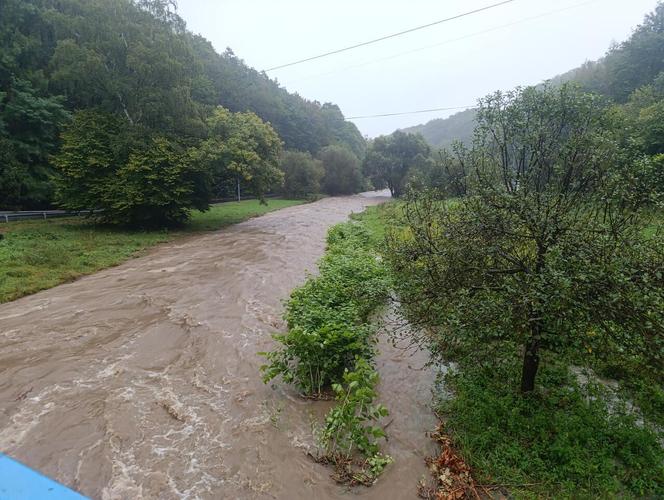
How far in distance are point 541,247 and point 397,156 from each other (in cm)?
4246

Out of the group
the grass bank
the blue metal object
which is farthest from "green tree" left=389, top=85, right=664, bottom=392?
the blue metal object

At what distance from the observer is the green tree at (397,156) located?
145ft

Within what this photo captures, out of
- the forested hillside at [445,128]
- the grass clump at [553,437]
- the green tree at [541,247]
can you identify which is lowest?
the grass clump at [553,437]

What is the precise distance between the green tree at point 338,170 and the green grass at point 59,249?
3232 centimetres

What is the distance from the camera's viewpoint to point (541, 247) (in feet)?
12.8

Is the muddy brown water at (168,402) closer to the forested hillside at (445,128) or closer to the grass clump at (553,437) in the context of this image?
the grass clump at (553,437)

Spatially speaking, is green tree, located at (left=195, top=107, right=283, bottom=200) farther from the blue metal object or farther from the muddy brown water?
the blue metal object

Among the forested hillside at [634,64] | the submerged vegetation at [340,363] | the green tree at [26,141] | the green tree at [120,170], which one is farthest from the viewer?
the forested hillside at [634,64]

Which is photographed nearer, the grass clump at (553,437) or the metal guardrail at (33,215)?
the grass clump at (553,437)

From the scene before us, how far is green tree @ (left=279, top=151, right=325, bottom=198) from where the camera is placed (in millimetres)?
43719

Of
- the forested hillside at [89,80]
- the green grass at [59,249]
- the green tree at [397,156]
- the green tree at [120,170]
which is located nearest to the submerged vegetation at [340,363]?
the green grass at [59,249]

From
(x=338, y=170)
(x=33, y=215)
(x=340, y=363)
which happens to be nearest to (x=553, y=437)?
(x=340, y=363)

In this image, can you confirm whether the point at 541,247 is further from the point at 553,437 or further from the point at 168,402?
the point at 168,402

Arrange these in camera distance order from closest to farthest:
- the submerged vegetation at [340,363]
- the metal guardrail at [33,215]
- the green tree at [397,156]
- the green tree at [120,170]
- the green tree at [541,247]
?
the green tree at [541,247] → the submerged vegetation at [340,363] → the green tree at [120,170] → the metal guardrail at [33,215] → the green tree at [397,156]
